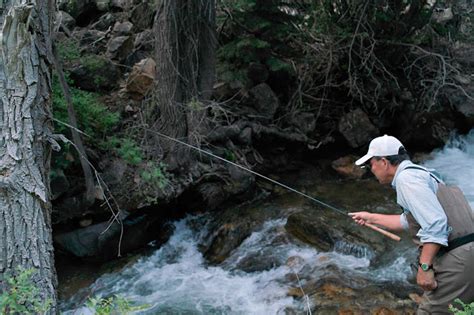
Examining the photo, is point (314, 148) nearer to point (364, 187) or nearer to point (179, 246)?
point (364, 187)

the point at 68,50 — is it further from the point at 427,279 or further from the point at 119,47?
the point at 427,279

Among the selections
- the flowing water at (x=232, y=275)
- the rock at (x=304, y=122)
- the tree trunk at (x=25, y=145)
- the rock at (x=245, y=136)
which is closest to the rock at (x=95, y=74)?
the rock at (x=245, y=136)

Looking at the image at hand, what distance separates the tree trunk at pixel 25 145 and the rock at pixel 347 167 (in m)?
6.04

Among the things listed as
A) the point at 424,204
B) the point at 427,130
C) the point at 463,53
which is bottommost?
the point at 427,130

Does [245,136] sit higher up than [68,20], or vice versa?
[68,20]

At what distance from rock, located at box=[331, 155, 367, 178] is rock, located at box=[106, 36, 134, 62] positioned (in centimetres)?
427

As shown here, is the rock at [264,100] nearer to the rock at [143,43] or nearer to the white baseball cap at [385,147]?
the rock at [143,43]

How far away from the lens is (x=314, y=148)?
877 cm

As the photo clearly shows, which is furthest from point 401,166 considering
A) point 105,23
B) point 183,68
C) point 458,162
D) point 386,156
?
point 105,23

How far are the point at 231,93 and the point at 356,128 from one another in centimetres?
254

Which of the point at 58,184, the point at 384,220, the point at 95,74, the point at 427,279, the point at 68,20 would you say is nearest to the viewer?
the point at 427,279

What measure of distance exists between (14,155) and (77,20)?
7.22 m

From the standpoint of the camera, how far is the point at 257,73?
803cm

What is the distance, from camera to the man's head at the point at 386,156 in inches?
114
